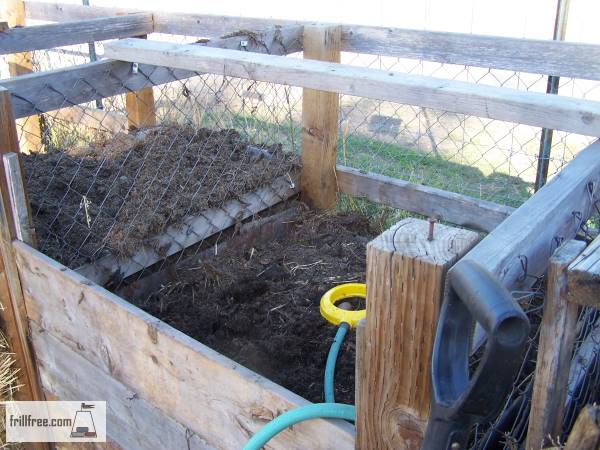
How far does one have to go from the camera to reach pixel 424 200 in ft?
9.64

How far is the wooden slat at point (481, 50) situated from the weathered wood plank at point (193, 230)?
2.62 feet

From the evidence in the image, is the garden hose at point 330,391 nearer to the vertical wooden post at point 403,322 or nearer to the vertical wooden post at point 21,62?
the vertical wooden post at point 403,322

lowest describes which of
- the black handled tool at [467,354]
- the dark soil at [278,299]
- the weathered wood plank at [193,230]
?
the dark soil at [278,299]

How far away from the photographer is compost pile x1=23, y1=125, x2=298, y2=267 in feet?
8.45

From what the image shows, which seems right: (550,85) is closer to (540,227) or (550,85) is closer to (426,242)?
(540,227)

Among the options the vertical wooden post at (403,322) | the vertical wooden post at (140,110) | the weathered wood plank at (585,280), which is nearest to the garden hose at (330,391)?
the vertical wooden post at (403,322)

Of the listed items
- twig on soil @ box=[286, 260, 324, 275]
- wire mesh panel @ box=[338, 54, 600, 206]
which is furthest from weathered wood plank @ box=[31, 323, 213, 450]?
wire mesh panel @ box=[338, 54, 600, 206]

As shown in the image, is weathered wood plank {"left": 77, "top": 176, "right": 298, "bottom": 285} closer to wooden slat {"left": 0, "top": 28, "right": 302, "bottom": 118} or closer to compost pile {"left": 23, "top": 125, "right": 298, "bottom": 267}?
compost pile {"left": 23, "top": 125, "right": 298, "bottom": 267}

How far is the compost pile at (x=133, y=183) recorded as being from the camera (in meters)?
2.58

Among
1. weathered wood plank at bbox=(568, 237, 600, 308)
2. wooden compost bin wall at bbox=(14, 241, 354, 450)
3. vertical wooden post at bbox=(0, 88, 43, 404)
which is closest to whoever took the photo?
weathered wood plank at bbox=(568, 237, 600, 308)

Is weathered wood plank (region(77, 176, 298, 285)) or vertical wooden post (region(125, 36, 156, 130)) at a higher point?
vertical wooden post (region(125, 36, 156, 130))

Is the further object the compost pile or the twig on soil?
the twig on soil

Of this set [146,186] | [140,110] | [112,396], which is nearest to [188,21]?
[140,110]

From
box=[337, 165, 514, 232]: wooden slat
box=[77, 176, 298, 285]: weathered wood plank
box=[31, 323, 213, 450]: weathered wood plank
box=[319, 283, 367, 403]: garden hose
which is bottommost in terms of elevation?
box=[31, 323, 213, 450]: weathered wood plank
